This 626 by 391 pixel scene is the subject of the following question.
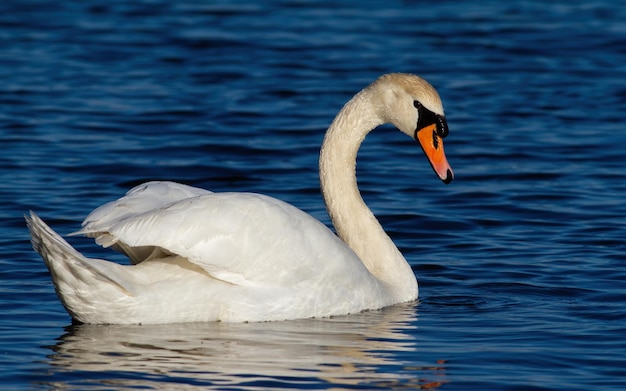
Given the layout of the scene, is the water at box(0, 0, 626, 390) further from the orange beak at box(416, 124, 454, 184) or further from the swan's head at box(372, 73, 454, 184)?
the swan's head at box(372, 73, 454, 184)

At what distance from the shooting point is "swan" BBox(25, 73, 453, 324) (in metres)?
8.06

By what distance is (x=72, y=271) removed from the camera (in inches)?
313

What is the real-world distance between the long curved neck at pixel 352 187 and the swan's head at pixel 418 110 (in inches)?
5.4

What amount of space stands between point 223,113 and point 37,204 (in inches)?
197

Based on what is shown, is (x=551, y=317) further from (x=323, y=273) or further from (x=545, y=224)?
(x=545, y=224)

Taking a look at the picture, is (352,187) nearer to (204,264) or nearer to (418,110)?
(418,110)

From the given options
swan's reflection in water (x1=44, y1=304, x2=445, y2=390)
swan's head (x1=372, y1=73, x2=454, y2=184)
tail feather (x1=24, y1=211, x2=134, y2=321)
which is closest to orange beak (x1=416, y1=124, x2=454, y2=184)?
swan's head (x1=372, y1=73, x2=454, y2=184)

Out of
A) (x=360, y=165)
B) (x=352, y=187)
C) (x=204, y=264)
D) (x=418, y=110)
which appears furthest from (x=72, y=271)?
(x=360, y=165)

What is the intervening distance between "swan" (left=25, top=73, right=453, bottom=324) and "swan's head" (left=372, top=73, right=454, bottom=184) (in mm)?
1040

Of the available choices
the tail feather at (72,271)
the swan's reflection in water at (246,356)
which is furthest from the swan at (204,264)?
the swan's reflection in water at (246,356)

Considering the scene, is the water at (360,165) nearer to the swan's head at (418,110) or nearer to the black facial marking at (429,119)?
the swan's head at (418,110)

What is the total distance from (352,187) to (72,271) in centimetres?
259

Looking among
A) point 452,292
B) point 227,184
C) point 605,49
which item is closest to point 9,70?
point 227,184

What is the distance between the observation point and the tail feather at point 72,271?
25.6ft
